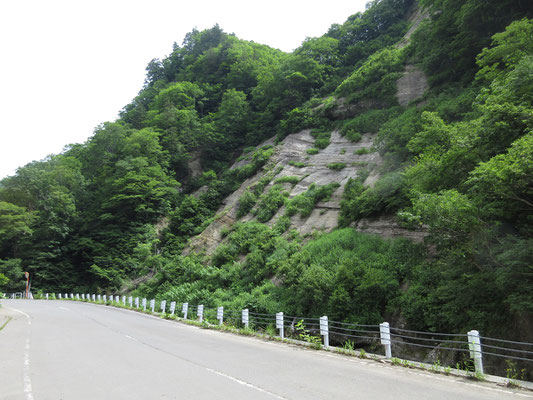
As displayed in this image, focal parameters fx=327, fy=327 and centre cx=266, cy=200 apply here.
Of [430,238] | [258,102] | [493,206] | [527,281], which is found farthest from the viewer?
[258,102]

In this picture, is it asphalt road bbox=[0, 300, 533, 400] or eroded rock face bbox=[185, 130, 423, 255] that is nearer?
asphalt road bbox=[0, 300, 533, 400]

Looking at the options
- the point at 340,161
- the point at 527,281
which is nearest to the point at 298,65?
the point at 340,161

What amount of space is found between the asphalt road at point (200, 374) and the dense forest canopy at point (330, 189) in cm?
394

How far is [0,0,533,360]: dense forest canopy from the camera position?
9.52 meters

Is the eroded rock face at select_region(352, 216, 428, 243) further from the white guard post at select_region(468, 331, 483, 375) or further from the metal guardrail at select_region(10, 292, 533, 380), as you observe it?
the white guard post at select_region(468, 331, 483, 375)

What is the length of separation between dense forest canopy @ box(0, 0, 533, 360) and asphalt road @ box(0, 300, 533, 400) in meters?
3.94

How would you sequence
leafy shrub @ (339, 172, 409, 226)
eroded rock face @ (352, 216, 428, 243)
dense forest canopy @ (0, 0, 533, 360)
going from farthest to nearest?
leafy shrub @ (339, 172, 409, 226) → eroded rock face @ (352, 216, 428, 243) → dense forest canopy @ (0, 0, 533, 360)

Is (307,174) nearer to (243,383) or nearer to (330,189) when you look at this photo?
(330,189)

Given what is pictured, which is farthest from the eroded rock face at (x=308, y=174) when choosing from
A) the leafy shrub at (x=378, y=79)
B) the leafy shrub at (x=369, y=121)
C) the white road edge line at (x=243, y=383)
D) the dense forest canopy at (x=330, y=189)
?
the white road edge line at (x=243, y=383)

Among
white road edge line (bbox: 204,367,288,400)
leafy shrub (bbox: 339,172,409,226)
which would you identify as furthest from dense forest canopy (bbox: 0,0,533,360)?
white road edge line (bbox: 204,367,288,400)

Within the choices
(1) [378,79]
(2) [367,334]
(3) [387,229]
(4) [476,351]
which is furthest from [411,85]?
(4) [476,351]

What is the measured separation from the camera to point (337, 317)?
42.5 feet

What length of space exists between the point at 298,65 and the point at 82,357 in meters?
41.2

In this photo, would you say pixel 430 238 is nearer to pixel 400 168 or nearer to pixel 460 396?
pixel 460 396
